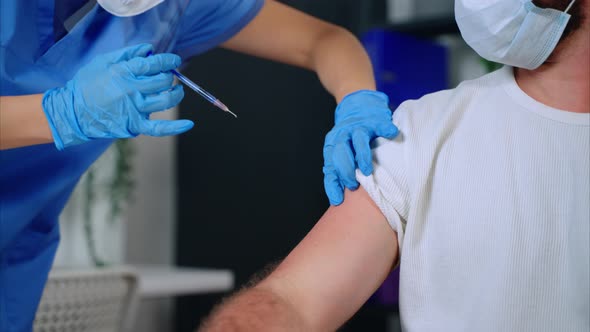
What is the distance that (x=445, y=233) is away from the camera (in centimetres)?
109

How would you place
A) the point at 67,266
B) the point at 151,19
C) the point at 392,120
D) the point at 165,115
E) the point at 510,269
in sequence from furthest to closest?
1. the point at 165,115
2. the point at 67,266
3. the point at 151,19
4. the point at 392,120
5. the point at 510,269

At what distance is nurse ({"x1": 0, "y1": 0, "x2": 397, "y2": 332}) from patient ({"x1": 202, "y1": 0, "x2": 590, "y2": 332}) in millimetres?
72

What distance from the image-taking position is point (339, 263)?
1.05 metres

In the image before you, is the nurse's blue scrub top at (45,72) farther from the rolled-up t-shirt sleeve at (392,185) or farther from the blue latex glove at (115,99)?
the rolled-up t-shirt sleeve at (392,185)

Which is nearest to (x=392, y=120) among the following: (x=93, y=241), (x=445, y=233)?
(x=445, y=233)

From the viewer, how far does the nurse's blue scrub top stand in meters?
1.24

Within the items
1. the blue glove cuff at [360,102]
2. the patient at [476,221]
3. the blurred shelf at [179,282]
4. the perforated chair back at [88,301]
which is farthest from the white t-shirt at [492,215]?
the blurred shelf at [179,282]

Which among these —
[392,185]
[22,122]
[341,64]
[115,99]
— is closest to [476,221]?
[392,185]

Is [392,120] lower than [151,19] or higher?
lower

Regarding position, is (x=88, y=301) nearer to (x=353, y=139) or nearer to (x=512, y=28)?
(x=353, y=139)

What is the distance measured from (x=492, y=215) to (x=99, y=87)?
642 millimetres

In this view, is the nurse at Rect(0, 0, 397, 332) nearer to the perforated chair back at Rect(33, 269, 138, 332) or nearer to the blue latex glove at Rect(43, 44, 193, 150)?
the blue latex glove at Rect(43, 44, 193, 150)

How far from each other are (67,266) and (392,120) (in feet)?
5.80

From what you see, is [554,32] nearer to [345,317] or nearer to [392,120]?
[392,120]
